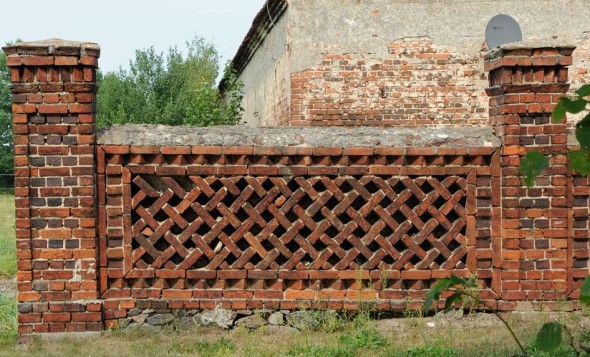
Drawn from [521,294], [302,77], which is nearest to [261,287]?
[521,294]

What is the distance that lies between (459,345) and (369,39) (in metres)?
6.51

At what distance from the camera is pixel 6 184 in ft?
142

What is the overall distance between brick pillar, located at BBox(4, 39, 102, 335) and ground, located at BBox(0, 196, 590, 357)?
279 mm

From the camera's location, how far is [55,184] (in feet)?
20.3

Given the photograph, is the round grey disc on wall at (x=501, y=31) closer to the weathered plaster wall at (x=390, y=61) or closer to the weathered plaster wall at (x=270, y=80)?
the weathered plaster wall at (x=390, y=61)

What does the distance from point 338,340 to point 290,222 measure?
1.08 meters

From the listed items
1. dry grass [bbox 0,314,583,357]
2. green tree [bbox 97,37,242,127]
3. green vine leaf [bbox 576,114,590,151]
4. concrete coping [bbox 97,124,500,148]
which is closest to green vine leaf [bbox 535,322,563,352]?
green vine leaf [bbox 576,114,590,151]

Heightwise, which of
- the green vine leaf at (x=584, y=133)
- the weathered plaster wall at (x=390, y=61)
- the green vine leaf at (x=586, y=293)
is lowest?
the green vine leaf at (x=586, y=293)

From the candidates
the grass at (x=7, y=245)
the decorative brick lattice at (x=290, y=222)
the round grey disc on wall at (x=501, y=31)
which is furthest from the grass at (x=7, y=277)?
the round grey disc on wall at (x=501, y=31)

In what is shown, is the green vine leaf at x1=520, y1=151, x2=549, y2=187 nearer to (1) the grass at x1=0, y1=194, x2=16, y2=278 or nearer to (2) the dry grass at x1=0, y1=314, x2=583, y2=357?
(2) the dry grass at x1=0, y1=314, x2=583, y2=357

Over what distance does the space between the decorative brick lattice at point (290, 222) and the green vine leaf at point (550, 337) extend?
391cm

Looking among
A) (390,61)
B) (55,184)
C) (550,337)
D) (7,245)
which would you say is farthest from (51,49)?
(7,245)

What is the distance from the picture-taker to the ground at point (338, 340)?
18.7ft

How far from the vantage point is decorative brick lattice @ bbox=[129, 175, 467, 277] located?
6.38 metres
